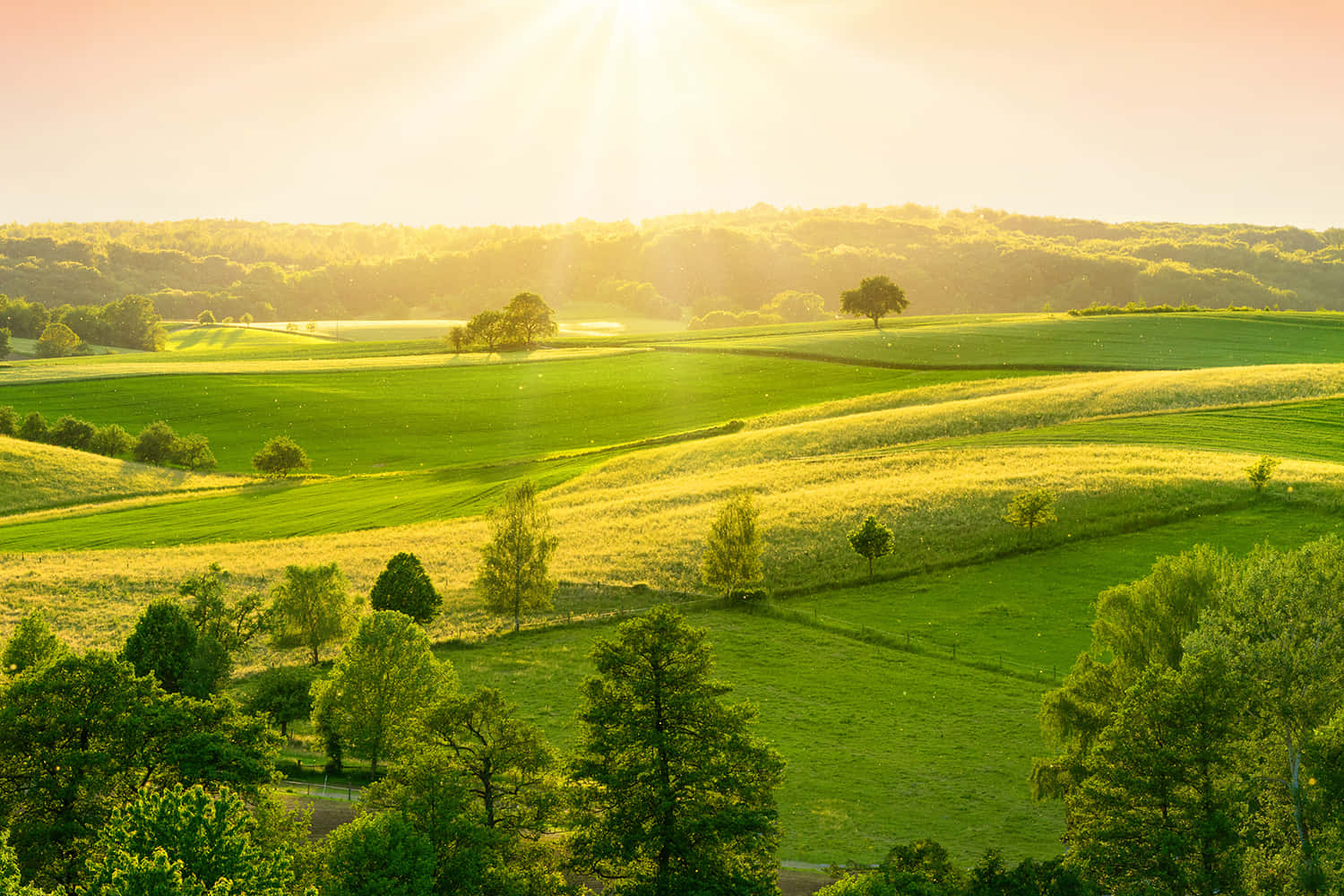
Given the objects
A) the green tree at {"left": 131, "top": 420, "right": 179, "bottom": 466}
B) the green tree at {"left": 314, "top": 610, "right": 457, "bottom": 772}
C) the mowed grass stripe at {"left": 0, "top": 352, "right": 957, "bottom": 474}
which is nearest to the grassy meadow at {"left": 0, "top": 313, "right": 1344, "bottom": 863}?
the mowed grass stripe at {"left": 0, "top": 352, "right": 957, "bottom": 474}

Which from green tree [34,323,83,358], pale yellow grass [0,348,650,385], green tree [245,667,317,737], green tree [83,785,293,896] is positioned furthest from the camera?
green tree [34,323,83,358]

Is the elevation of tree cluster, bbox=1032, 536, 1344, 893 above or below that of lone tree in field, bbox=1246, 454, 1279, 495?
below

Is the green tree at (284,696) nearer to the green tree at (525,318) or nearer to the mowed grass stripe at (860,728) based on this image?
the mowed grass stripe at (860,728)

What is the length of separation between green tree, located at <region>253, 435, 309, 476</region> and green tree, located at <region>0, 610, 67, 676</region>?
65227mm

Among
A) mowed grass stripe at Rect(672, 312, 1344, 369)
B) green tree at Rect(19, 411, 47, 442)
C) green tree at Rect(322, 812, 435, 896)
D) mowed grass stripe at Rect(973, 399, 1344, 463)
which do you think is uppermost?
mowed grass stripe at Rect(672, 312, 1344, 369)

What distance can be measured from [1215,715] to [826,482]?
50.0 m

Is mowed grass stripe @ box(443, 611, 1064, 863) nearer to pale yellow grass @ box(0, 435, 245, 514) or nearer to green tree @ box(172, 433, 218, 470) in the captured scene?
pale yellow grass @ box(0, 435, 245, 514)

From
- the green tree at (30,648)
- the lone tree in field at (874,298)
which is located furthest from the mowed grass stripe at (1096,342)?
the green tree at (30,648)

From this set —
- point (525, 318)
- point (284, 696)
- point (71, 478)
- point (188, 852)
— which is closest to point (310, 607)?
point (284, 696)

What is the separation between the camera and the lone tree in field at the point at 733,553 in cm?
5488

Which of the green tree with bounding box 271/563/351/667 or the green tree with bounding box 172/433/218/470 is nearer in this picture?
the green tree with bounding box 271/563/351/667

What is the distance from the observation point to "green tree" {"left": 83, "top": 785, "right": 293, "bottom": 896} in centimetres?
1839

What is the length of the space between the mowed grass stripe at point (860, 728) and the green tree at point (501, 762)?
7549 millimetres

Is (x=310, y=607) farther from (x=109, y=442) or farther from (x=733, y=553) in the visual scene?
(x=109, y=442)
